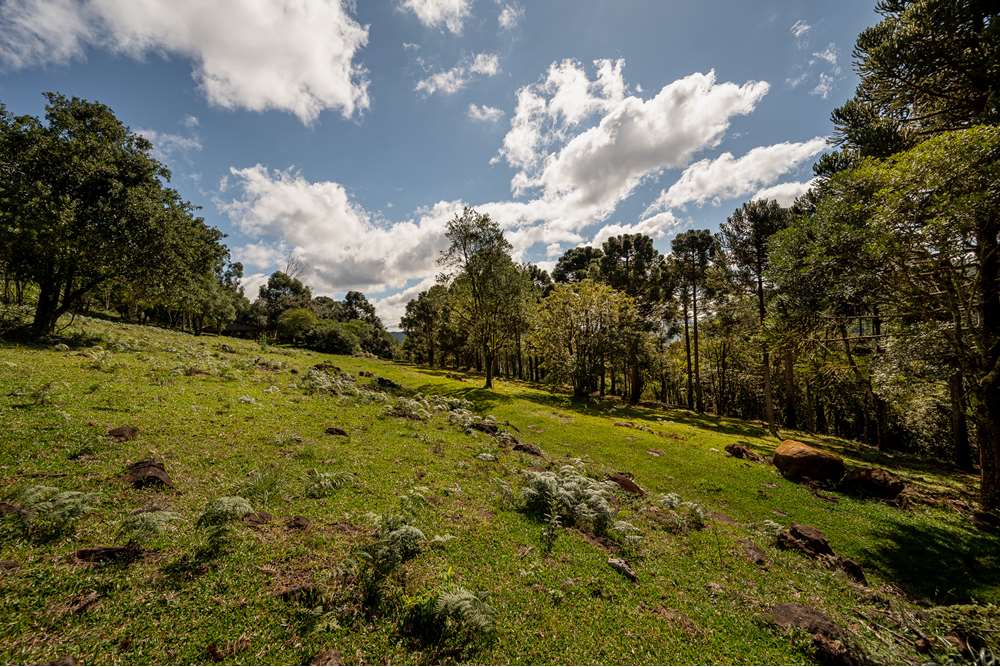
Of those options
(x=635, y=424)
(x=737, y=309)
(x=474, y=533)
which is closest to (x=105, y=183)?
(x=474, y=533)

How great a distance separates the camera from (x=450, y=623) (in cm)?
601

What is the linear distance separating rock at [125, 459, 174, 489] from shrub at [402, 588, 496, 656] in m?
7.09

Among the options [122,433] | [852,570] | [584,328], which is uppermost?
[584,328]

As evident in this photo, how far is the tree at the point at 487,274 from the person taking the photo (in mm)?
41594

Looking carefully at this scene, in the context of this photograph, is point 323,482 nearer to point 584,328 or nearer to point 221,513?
point 221,513

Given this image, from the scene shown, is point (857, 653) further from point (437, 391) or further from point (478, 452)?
point (437, 391)

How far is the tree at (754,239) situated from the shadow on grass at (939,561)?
70.8ft

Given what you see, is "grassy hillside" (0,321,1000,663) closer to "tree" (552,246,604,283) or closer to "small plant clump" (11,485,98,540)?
"small plant clump" (11,485,98,540)

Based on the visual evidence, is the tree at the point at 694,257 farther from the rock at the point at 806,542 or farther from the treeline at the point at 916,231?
the rock at the point at 806,542

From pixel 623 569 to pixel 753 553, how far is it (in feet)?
16.3

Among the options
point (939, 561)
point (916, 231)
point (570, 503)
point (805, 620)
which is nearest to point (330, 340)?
point (570, 503)

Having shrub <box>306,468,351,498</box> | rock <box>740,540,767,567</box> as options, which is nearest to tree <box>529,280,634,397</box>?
rock <box>740,540,767,567</box>

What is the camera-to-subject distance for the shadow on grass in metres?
9.76

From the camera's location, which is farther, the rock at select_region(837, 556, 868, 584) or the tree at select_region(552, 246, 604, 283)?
the tree at select_region(552, 246, 604, 283)
